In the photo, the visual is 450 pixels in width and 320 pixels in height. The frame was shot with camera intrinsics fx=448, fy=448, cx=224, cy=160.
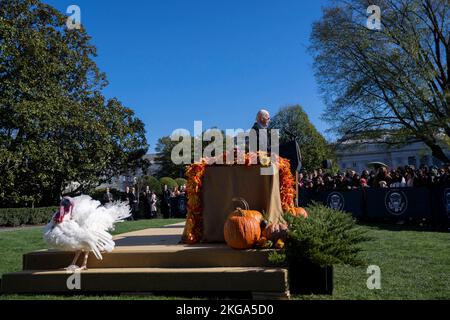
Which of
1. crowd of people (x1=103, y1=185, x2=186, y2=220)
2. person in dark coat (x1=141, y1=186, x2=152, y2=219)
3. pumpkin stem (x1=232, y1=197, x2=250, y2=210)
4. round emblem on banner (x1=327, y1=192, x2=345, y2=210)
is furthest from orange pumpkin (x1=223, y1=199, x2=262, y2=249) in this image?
person in dark coat (x1=141, y1=186, x2=152, y2=219)

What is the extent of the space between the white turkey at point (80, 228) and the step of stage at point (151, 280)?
0.23 metres

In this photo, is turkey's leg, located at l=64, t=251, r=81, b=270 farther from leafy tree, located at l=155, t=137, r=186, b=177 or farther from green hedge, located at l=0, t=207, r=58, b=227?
leafy tree, located at l=155, t=137, r=186, b=177

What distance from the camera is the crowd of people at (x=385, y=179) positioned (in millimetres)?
15381

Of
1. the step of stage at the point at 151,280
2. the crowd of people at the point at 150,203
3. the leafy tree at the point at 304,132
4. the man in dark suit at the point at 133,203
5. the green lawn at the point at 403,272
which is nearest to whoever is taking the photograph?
the step of stage at the point at 151,280

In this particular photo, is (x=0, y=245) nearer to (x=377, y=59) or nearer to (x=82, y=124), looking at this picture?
(x=82, y=124)

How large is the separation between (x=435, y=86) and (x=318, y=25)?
7.92 m

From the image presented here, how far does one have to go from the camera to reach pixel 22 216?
2552 centimetres

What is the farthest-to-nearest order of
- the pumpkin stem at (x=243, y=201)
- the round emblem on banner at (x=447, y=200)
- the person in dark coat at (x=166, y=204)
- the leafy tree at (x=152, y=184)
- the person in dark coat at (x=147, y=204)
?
1. the leafy tree at (x=152, y=184)
2. the person in dark coat at (x=166, y=204)
3. the person in dark coat at (x=147, y=204)
4. the round emblem on banner at (x=447, y=200)
5. the pumpkin stem at (x=243, y=201)

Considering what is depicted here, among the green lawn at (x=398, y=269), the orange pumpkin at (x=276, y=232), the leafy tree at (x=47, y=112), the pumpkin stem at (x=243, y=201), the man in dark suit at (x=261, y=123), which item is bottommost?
the green lawn at (x=398, y=269)

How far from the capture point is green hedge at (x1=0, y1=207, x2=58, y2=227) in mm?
24688

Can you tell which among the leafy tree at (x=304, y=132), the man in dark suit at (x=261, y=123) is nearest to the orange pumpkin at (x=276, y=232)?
the man in dark suit at (x=261, y=123)

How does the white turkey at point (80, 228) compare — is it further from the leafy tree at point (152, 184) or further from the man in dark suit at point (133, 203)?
the leafy tree at point (152, 184)

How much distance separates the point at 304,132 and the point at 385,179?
44.1 metres
